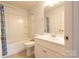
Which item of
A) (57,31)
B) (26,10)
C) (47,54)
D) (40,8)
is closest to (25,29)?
(26,10)

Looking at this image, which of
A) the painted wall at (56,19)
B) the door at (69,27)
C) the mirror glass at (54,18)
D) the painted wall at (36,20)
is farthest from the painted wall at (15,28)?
the door at (69,27)

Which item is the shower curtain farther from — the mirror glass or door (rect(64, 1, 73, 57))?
door (rect(64, 1, 73, 57))

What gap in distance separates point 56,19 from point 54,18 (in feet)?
0.30

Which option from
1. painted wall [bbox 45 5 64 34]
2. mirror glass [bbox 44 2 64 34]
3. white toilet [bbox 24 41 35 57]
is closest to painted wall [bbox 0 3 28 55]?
white toilet [bbox 24 41 35 57]

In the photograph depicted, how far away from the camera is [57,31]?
2.61 m

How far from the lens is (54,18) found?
8.82 ft

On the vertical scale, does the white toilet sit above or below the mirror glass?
below

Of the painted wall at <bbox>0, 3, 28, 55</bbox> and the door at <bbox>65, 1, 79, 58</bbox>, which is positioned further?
the painted wall at <bbox>0, 3, 28, 55</bbox>

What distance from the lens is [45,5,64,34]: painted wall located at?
2436mm

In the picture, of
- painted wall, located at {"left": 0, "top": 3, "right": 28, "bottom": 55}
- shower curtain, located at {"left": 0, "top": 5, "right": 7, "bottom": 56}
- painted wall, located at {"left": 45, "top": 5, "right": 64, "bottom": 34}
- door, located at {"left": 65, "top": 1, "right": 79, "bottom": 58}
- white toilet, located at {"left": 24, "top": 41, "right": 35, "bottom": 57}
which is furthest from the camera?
painted wall, located at {"left": 0, "top": 3, "right": 28, "bottom": 55}

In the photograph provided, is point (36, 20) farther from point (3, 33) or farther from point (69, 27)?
point (69, 27)

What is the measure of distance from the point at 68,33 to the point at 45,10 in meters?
2.21

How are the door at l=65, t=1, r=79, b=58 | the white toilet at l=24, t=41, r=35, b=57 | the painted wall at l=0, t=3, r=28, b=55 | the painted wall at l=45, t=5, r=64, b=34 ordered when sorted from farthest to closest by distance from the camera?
the painted wall at l=0, t=3, r=28, b=55
the white toilet at l=24, t=41, r=35, b=57
the painted wall at l=45, t=5, r=64, b=34
the door at l=65, t=1, r=79, b=58

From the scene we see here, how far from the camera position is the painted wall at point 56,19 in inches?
95.9
